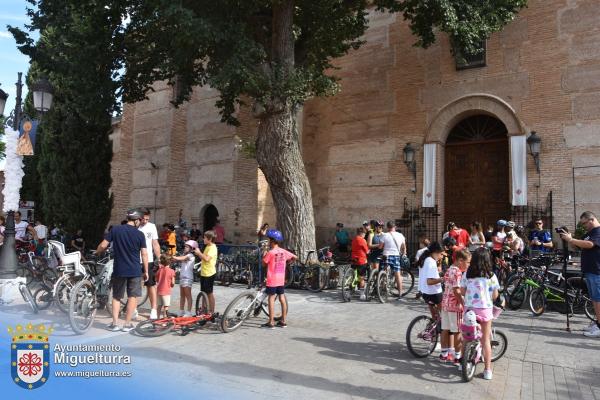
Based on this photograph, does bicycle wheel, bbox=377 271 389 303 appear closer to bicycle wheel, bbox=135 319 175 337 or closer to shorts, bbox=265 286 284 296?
shorts, bbox=265 286 284 296

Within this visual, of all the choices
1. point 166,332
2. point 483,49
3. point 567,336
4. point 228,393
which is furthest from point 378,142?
point 228,393

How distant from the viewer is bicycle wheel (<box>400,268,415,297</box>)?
1115 cm

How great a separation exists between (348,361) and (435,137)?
449 inches

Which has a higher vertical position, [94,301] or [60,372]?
[94,301]

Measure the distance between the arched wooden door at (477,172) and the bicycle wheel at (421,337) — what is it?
9.93 m

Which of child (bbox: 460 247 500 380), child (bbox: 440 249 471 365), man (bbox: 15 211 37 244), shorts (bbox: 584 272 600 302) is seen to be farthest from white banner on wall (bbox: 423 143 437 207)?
man (bbox: 15 211 37 244)

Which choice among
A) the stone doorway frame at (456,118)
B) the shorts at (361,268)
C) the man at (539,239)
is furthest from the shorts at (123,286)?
the stone doorway frame at (456,118)

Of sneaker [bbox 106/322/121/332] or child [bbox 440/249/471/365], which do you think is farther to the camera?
sneaker [bbox 106/322/121/332]

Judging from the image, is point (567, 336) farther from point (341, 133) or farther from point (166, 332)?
point (341, 133)

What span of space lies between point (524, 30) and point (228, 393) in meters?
14.6

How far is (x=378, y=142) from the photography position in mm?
17109

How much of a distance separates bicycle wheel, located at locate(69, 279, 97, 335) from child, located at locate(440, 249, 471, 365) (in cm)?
515

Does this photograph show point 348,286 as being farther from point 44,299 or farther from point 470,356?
point 44,299

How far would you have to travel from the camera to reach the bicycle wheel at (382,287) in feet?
33.1
